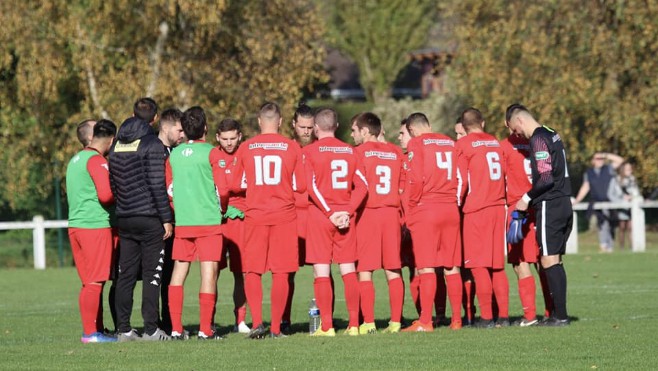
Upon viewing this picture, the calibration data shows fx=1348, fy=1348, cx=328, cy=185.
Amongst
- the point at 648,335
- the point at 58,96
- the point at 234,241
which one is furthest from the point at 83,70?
the point at 648,335

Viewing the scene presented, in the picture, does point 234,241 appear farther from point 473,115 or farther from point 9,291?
point 9,291

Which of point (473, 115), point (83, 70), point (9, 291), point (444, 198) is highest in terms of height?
point (83, 70)

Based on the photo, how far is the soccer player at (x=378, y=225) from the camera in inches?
543

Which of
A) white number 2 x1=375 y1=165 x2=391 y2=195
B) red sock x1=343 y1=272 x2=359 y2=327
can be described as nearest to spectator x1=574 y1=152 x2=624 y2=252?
white number 2 x1=375 y1=165 x2=391 y2=195

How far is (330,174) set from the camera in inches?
532

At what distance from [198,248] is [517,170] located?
3557 mm

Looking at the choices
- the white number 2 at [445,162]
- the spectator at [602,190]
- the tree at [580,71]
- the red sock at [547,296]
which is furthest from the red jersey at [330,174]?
the tree at [580,71]

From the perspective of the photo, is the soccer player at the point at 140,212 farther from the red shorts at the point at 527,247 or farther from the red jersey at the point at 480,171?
the red shorts at the point at 527,247

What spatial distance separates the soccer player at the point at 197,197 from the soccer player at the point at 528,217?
312 cm

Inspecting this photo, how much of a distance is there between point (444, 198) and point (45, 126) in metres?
20.1

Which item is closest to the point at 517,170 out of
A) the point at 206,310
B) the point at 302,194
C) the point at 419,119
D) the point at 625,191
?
the point at 419,119

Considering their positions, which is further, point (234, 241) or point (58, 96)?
point (58, 96)

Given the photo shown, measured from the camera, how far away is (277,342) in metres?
12.9

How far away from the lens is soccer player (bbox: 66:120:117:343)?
1343 cm
